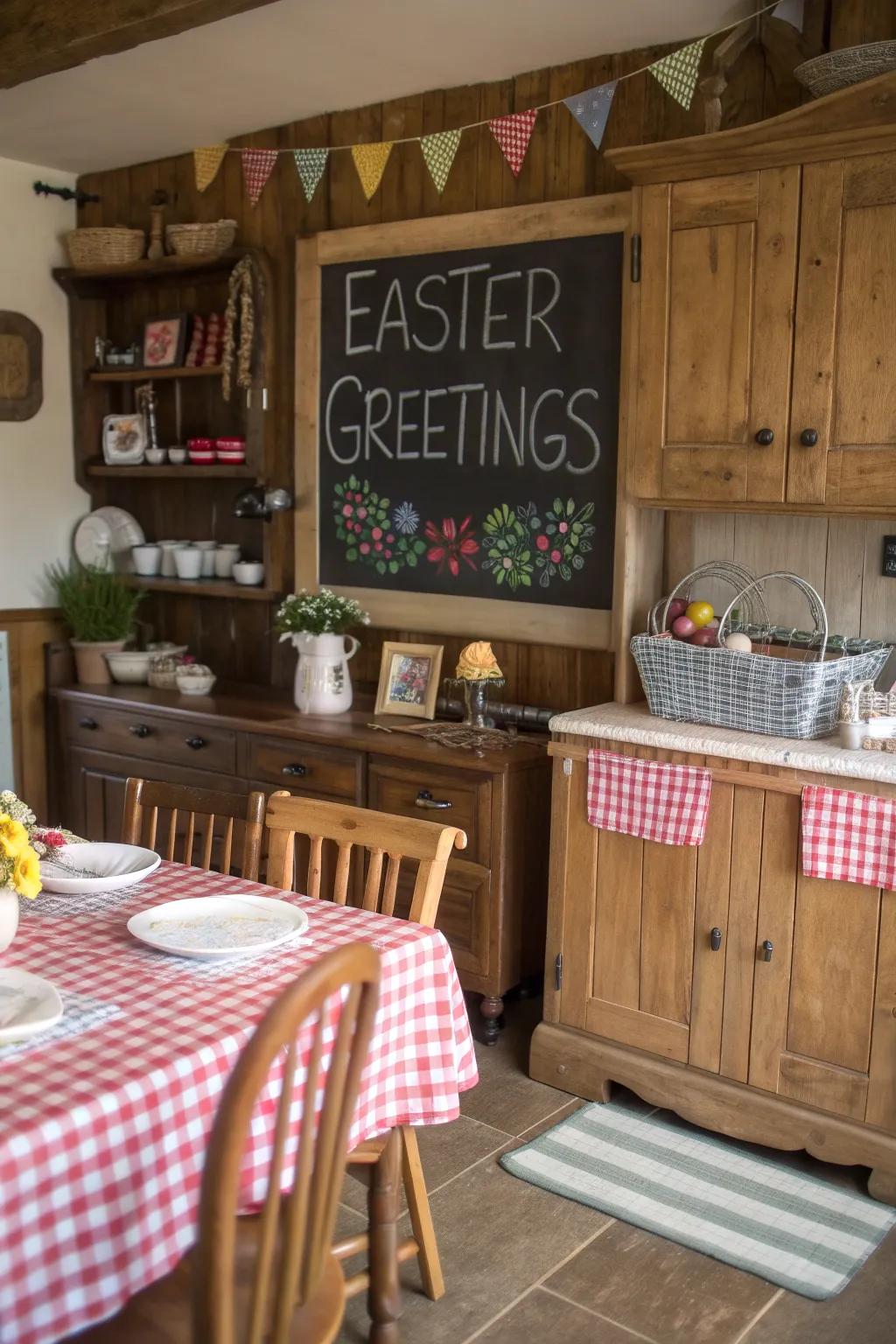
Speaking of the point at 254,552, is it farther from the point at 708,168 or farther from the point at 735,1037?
the point at 735,1037

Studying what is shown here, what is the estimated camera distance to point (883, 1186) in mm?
2521

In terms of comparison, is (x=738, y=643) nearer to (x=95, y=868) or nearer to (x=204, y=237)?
(x=95, y=868)

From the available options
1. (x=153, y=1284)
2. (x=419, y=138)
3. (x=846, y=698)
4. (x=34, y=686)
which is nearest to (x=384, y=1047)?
(x=153, y=1284)

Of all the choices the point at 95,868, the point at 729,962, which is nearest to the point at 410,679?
the point at 729,962

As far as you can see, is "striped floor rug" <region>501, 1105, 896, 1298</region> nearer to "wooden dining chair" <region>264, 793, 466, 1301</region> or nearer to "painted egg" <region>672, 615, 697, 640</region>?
"wooden dining chair" <region>264, 793, 466, 1301</region>

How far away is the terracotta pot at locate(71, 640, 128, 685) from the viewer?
4.34 metres

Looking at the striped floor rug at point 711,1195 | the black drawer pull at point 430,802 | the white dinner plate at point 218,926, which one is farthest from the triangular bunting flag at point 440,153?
the striped floor rug at point 711,1195

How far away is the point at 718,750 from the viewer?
2670 millimetres

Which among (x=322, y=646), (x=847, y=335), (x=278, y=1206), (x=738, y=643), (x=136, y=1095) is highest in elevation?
(x=847, y=335)

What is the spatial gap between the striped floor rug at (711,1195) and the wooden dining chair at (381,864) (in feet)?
1.54

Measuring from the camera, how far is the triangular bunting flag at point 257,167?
3912 mm

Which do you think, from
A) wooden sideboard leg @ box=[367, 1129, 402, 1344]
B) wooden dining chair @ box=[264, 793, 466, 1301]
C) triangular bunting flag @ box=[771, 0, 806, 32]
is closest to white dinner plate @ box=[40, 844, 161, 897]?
wooden dining chair @ box=[264, 793, 466, 1301]

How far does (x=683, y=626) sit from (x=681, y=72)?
1.36 meters

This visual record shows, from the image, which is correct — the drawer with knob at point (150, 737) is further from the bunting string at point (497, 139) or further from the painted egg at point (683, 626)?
the bunting string at point (497, 139)
